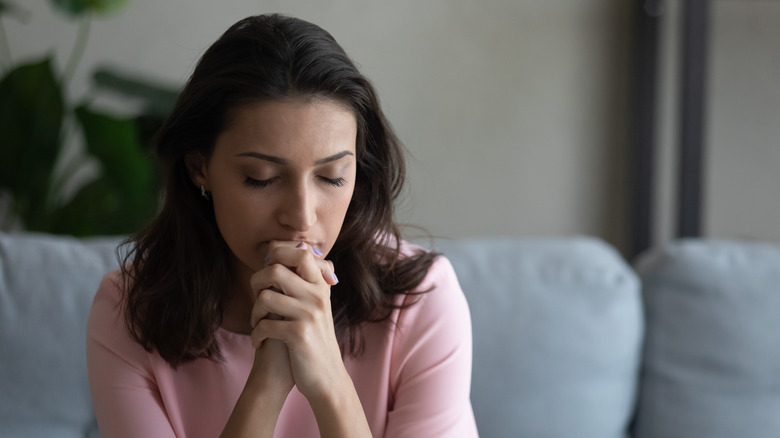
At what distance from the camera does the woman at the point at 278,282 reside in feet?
3.13

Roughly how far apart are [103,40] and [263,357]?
1.77 meters

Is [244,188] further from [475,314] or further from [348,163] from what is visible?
[475,314]

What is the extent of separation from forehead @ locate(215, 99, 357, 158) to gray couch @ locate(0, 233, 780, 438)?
2.19ft

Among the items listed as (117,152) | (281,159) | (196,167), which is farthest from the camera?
(117,152)

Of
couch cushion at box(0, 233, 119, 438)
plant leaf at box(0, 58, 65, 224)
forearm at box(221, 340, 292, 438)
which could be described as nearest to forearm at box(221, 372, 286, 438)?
forearm at box(221, 340, 292, 438)

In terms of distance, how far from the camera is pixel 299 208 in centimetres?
95

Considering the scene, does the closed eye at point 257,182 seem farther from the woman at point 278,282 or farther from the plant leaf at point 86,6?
the plant leaf at point 86,6

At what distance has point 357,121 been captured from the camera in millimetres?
1021

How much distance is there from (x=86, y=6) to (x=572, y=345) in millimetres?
1552

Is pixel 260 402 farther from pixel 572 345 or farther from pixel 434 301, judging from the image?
pixel 572 345

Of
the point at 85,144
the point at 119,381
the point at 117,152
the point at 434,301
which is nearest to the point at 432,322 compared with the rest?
the point at 434,301

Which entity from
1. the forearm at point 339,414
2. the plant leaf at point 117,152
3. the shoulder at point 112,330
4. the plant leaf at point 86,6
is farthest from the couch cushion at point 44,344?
the plant leaf at point 86,6

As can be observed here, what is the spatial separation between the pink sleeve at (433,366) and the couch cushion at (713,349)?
559 mm

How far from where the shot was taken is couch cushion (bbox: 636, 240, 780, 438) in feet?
4.84
